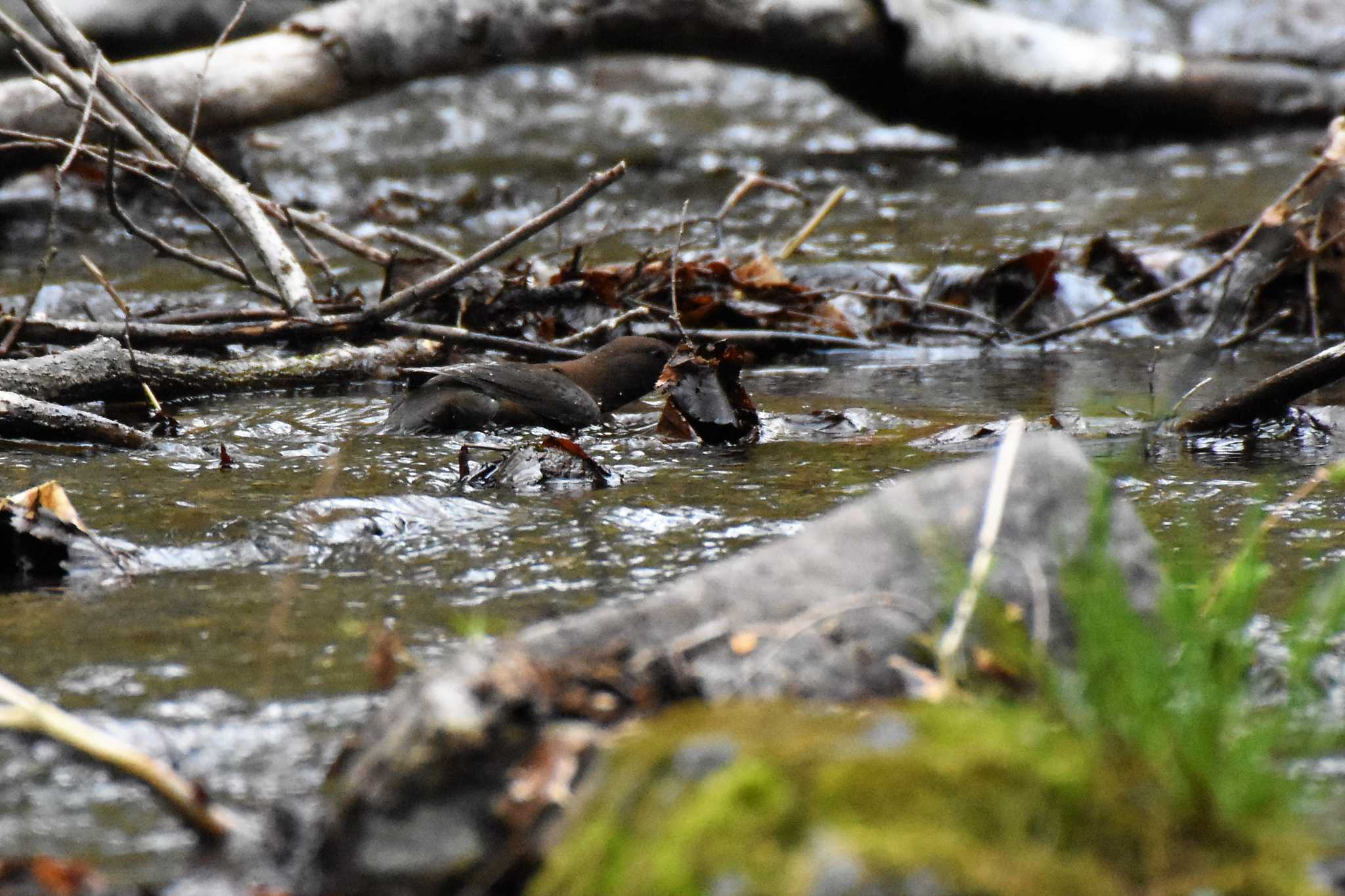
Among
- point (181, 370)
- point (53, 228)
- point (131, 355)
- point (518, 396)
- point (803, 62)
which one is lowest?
point (518, 396)

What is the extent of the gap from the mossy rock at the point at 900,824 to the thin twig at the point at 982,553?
0.18m

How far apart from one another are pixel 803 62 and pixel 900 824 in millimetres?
8368

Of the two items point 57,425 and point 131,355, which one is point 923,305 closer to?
point 131,355

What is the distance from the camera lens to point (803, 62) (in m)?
9.11

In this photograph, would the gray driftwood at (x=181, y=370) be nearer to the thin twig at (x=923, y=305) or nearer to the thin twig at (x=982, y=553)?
the thin twig at (x=923, y=305)

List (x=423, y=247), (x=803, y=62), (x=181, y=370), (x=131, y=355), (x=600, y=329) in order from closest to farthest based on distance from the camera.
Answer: (x=131, y=355)
(x=181, y=370)
(x=600, y=329)
(x=423, y=247)
(x=803, y=62)

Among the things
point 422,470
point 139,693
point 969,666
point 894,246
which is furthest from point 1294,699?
point 894,246

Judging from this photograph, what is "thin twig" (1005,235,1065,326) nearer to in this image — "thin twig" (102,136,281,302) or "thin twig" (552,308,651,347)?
"thin twig" (552,308,651,347)

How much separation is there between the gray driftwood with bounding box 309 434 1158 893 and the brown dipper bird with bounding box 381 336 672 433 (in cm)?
228

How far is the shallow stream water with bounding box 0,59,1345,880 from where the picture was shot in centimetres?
189

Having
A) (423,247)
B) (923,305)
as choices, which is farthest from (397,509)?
(923,305)

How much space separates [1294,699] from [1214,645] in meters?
0.27

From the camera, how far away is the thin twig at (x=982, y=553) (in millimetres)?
1576

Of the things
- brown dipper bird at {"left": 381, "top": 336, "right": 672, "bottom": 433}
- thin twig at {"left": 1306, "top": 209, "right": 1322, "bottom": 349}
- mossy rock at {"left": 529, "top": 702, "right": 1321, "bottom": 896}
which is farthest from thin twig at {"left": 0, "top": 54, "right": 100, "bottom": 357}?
thin twig at {"left": 1306, "top": 209, "right": 1322, "bottom": 349}
